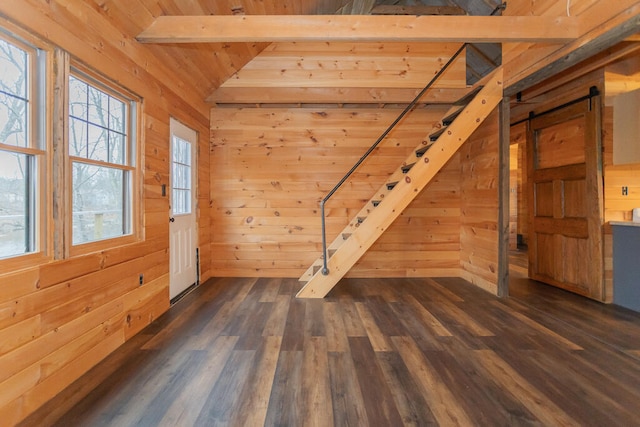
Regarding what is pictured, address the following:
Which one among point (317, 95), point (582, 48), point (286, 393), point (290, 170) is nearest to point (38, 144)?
point (286, 393)

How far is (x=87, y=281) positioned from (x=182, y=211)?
198cm

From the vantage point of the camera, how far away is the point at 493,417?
1.77 metres

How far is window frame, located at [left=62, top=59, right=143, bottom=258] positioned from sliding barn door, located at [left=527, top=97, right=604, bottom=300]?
491 cm

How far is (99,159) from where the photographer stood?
2.53 m

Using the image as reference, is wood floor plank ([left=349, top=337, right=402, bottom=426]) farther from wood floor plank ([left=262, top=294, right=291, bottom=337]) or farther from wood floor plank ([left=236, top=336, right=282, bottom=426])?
wood floor plank ([left=262, top=294, right=291, bottom=337])

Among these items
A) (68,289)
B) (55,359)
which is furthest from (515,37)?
(55,359)

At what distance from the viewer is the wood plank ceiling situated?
8.67 ft

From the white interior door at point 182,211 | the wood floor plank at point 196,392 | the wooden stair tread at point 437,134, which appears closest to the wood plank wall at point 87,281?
the white interior door at point 182,211

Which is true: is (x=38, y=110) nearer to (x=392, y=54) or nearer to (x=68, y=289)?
(x=68, y=289)

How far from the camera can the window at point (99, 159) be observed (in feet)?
7.52

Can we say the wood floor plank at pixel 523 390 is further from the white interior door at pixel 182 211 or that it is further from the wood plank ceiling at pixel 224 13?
the wood plank ceiling at pixel 224 13

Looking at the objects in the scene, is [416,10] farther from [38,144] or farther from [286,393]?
[286,393]

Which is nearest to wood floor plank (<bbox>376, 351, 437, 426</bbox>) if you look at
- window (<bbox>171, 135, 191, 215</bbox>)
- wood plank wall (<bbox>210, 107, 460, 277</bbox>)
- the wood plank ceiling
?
wood plank wall (<bbox>210, 107, 460, 277</bbox>)

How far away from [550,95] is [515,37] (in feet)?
7.14
